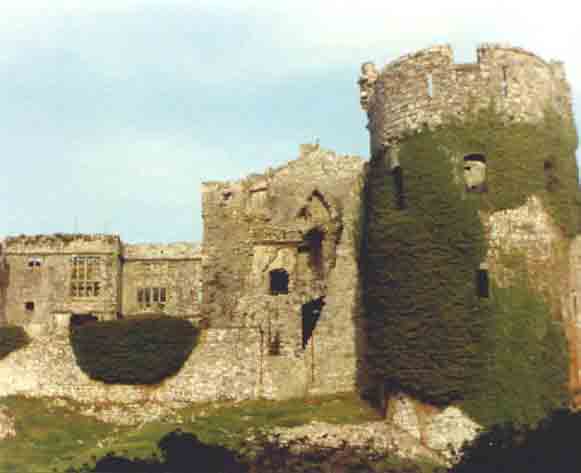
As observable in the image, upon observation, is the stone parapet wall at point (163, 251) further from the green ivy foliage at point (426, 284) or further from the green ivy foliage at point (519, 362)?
the green ivy foliage at point (519, 362)

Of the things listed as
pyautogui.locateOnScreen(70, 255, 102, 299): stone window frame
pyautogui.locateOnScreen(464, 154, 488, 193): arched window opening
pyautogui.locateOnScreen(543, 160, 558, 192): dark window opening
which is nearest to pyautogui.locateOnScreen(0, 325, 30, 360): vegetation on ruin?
pyautogui.locateOnScreen(70, 255, 102, 299): stone window frame

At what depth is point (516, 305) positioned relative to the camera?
36.6 m

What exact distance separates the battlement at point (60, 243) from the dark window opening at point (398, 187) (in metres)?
26.4

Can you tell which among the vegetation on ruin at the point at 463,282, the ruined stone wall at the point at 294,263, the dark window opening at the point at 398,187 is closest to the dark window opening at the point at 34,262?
the ruined stone wall at the point at 294,263

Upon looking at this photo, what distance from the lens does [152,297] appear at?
201 feet

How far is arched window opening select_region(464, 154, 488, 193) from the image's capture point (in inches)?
1523

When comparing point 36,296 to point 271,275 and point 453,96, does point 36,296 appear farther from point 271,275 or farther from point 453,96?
point 453,96

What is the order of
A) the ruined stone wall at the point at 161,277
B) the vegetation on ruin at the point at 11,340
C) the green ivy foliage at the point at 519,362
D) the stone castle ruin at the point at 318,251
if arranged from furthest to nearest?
1. the ruined stone wall at the point at 161,277
2. the vegetation on ruin at the point at 11,340
3. the stone castle ruin at the point at 318,251
4. the green ivy foliage at the point at 519,362

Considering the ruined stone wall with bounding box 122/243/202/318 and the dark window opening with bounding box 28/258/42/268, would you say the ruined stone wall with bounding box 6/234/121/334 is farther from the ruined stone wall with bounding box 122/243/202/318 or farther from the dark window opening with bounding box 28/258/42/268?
the ruined stone wall with bounding box 122/243/202/318

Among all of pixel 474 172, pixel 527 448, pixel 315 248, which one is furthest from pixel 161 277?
pixel 527 448

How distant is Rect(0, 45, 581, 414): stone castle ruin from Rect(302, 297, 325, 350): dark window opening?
7 centimetres

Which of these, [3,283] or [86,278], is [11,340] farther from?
[3,283]

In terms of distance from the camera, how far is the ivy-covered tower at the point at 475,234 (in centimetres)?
3625

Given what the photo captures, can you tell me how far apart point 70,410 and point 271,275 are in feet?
46.3
